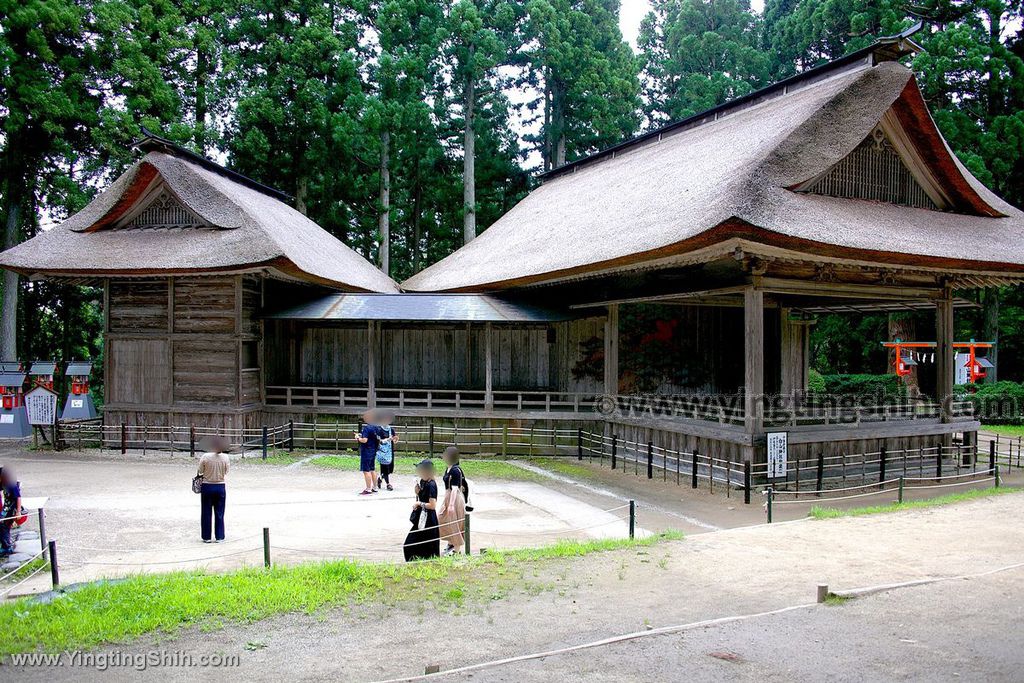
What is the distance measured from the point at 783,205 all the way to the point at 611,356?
22.4 feet

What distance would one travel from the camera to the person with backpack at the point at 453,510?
875 cm

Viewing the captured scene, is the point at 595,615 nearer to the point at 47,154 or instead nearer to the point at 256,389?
the point at 256,389

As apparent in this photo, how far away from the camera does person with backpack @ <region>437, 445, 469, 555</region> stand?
8.75 meters

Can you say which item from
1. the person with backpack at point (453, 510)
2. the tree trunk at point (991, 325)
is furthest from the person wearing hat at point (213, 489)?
the tree trunk at point (991, 325)

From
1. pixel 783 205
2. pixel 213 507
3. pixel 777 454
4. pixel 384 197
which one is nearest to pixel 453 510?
pixel 213 507

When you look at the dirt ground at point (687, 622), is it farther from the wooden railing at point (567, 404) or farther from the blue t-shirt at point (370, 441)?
the wooden railing at point (567, 404)

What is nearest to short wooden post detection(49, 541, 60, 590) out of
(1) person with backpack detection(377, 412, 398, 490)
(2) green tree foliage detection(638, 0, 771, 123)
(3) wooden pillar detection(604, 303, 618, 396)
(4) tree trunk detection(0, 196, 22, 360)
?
(1) person with backpack detection(377, 412, 398, 490)

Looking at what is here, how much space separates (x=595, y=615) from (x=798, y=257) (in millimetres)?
9146

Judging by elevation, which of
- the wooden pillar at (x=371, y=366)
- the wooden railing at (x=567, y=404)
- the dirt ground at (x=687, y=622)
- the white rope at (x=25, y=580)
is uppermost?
the wooden pillar at (x=371, y=366)

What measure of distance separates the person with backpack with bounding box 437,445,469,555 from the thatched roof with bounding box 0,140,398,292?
10.1 m

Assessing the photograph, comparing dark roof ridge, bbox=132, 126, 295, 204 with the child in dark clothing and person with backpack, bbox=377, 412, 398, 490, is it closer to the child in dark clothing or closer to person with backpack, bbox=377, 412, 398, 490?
person with backpack, bbox=377, 412, 398, 490

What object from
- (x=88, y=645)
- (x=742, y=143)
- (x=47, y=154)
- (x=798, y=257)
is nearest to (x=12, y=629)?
(x=88, y=645)

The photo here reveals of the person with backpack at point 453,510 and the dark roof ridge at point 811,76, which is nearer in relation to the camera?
the person with backpack at point 453,510

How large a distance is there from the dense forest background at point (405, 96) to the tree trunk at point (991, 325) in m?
0.10
